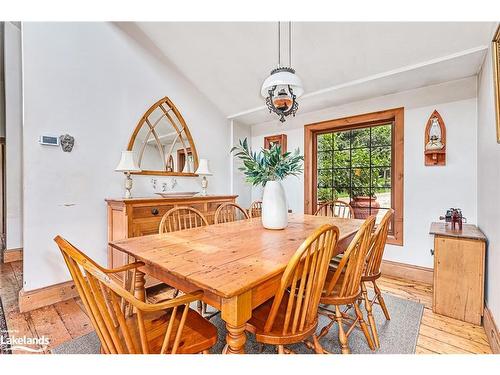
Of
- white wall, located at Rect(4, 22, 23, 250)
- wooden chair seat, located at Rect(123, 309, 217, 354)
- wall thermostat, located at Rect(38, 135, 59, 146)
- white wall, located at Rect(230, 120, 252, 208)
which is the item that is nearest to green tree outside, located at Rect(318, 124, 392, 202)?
white wall, located at Rect(230, 120, 252, 208)

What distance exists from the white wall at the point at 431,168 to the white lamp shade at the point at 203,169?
7.02ft

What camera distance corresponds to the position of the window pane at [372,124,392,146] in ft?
10.3

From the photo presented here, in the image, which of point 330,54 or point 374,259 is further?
point 330,54

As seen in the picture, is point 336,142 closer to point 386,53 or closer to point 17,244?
point 386,53

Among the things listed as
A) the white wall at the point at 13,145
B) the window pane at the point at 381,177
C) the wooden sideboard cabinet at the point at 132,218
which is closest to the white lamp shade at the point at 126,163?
the wooden sideboard cabinet at the point at 132,218

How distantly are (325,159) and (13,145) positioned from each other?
4321mm

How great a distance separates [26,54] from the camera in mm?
2215

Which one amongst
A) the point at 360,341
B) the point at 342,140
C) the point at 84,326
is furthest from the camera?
the point at 342,140

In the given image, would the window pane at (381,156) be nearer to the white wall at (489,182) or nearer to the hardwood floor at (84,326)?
the white wall at (489,182)

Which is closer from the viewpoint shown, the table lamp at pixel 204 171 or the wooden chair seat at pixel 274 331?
the wooden chair seat at pixel 274 331

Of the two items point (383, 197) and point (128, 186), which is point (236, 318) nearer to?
point (128, 186)

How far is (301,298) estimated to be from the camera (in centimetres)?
110

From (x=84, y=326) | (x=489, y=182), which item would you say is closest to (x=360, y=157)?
(x=489, y=182)

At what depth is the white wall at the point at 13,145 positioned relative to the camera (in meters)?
3.20
